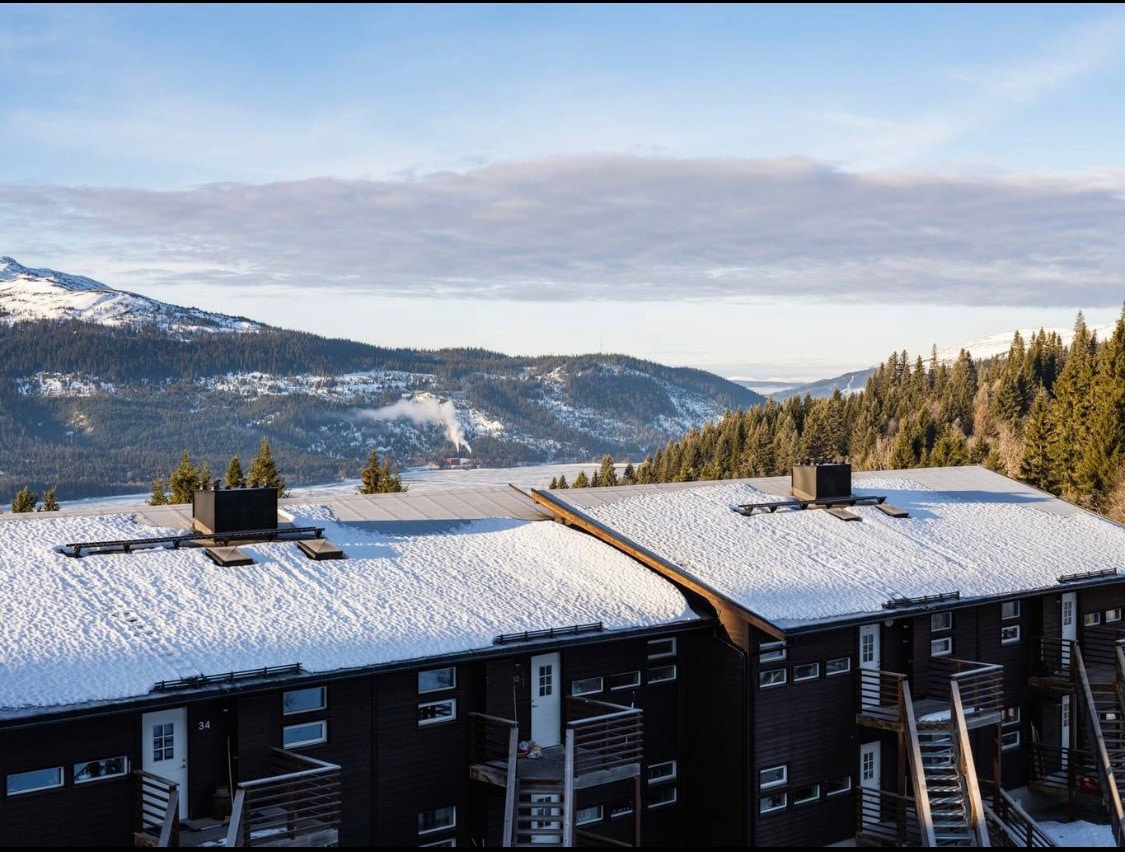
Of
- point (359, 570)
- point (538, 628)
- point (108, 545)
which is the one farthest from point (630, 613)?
point (108, 545)

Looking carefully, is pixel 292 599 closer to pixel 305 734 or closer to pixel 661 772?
pixel 305 734

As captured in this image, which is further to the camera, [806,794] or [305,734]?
[806,794]

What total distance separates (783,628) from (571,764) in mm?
6338

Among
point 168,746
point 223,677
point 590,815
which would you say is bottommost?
point 590,815

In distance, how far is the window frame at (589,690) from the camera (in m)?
26.5

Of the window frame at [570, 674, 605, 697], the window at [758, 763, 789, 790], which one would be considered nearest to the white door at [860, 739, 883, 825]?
the window at [758, 763, 789, 790]

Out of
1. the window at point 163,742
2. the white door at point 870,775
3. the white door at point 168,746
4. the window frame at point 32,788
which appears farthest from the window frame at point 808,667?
the window frame at point 32,788

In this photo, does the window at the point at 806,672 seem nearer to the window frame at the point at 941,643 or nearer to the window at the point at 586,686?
the window frame at the point at 941,643

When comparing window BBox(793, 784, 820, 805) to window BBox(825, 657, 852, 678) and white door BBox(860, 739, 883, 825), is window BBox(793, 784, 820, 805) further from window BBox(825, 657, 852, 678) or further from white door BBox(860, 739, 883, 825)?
window BBox(825, 657, 852, 678)

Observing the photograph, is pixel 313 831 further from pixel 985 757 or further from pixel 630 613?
pixel 985 757

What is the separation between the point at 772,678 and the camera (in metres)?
28.1

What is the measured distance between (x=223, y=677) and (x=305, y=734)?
2849 mm

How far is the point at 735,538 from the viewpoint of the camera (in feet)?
104

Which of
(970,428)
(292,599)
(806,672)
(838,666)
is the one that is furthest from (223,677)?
(970,428)
